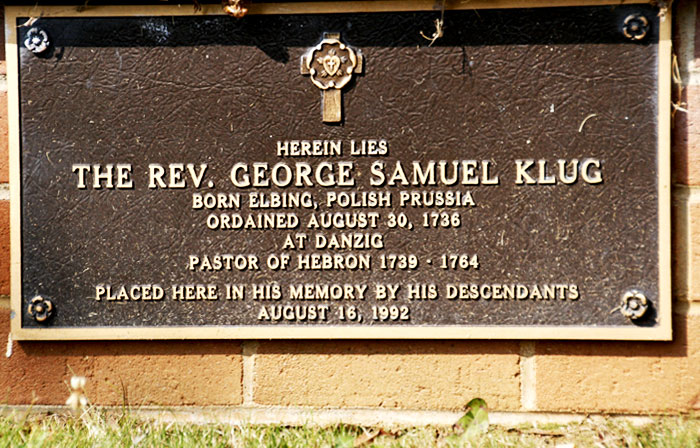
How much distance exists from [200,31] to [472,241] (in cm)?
117

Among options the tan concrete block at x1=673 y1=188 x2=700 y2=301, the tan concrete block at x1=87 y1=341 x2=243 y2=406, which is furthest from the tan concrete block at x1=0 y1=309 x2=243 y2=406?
the tan concrete block at x1=673 y1=188 x2=700 y2=301

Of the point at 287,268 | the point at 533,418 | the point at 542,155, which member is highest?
the point at 542,155

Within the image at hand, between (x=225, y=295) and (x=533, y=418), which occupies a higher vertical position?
(x=225, y=295)

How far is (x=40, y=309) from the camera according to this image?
2184 millimetres

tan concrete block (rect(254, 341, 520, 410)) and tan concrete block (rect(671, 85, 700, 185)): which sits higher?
tan concrete block (rect(671, 85, 700, 185))

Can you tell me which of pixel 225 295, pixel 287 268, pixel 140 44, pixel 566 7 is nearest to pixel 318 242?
pixel 287 268

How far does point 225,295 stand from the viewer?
2182 millimetres

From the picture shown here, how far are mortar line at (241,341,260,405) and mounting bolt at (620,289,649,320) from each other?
1230 millimetres

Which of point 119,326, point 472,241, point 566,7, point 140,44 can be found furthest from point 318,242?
point 566,7

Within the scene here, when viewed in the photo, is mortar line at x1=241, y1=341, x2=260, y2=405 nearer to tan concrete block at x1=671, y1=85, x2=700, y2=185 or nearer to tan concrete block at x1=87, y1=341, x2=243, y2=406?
tan concrete block at x1=87, y1=341, x2=243, y2=406

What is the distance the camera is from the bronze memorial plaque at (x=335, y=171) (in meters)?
2.10

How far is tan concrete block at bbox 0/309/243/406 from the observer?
2.21m

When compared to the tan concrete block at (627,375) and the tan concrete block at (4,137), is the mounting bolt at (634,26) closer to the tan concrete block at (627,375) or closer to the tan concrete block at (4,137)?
the tan concrete block at (627,375)

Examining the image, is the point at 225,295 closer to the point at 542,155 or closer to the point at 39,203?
the point at 39,203
